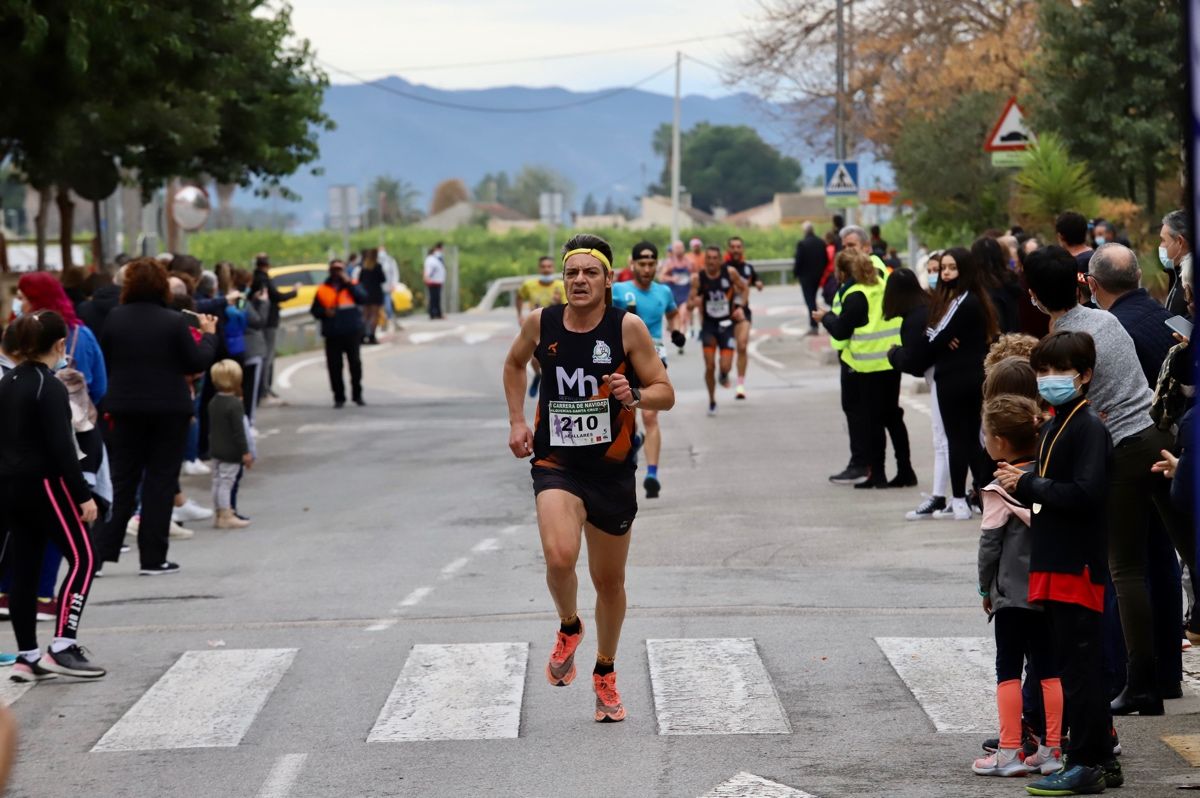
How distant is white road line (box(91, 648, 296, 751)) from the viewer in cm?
799

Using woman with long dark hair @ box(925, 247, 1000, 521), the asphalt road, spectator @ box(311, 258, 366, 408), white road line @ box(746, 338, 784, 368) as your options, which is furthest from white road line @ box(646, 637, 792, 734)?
white road line @ box(746, 338, 784, 368)

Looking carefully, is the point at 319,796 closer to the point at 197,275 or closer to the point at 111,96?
the point at 197,275

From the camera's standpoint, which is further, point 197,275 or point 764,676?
point 197,275

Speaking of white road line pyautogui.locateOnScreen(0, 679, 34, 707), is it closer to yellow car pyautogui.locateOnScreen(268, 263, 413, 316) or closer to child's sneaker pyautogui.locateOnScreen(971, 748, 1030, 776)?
child's sneaker pyautogui.locateOnScreen(971, 748, 1030, 776)

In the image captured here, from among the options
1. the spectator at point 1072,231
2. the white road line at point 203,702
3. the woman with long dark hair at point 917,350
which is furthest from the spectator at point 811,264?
the white road line at point 203,702

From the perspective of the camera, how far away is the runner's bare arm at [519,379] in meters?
8.07

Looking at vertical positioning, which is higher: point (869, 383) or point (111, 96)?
point (111, 96)

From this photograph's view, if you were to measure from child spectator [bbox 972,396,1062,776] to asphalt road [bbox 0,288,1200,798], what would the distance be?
153 millimetres

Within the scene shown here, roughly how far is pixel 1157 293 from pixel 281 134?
17092 mm

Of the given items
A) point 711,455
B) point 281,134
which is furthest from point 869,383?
point 281,134

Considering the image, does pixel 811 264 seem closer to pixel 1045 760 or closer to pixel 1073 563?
pixel 1045 760

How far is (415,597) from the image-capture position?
11.5 meters

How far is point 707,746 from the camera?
7551 mm

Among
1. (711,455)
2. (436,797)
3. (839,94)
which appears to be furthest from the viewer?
(839,94)
